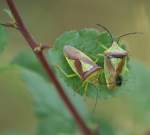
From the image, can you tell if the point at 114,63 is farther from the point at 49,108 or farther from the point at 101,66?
the point at 49,108

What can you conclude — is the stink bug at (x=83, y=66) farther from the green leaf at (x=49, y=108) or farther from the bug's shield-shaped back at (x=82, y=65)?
the green leaf at (x=49, y=108)

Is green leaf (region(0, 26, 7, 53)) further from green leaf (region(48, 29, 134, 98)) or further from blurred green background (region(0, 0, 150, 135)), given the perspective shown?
blurred green background (region(0, 0, 150, 135))

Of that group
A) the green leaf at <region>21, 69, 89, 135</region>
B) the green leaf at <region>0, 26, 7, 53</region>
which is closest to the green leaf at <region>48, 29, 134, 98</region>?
the green leaf at <region>0, 26, 7, 53</region>

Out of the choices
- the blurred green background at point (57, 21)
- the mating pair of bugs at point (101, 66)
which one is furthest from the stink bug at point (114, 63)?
the blurred green background at point (57, 21)

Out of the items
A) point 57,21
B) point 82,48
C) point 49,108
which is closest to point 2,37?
point 82,48

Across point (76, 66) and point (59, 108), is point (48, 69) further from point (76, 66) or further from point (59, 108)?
point (59, 108)

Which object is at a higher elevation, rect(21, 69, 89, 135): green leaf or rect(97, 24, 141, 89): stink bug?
rect(97, 24, 141, 89): stink bug

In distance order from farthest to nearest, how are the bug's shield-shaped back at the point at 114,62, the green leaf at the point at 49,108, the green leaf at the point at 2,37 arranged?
the green leaf at the point at 49,108 < the green leaf at the point at 2,37 < the bug's shield-shaped back at the point at 114,62

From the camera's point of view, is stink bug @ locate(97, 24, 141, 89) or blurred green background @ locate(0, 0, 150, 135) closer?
stink bug @ locate(97, 24, 141, 89)

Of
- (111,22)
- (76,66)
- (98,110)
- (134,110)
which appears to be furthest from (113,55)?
(111,22)
